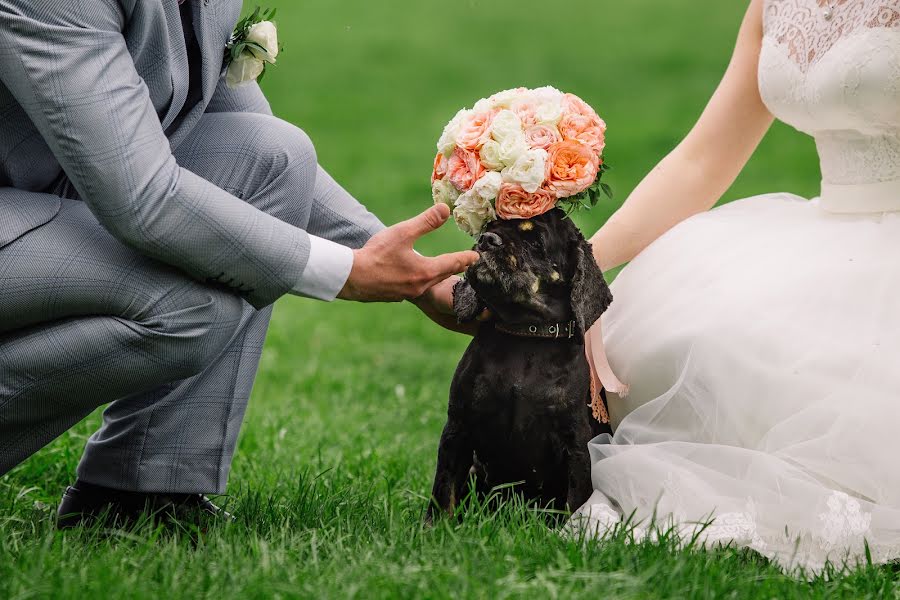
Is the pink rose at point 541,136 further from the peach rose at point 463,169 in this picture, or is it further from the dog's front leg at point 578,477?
the dog's front leg at point 578,477

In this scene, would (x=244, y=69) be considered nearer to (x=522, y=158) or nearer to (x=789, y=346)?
(x=522, y=158)

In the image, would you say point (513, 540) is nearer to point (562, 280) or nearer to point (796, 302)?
point (562, 280)

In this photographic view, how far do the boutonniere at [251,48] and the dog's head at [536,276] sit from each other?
34.2 inches

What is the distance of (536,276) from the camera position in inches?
139

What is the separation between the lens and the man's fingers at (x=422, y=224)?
10.9 ft

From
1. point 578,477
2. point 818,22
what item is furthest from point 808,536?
point 818,22

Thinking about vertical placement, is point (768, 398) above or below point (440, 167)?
below

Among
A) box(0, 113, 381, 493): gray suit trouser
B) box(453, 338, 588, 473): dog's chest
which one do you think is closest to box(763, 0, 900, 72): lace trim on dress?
box(453, 338, 588, 473): dog's chest

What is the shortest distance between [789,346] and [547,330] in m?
0.71

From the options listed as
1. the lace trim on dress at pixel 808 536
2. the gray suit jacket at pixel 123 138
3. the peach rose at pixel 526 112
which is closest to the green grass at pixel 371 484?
the lace trim on dress at pixel 808 536

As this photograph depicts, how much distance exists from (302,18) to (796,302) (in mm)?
18594

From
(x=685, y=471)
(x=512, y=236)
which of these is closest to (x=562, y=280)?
(x=512, y=236)

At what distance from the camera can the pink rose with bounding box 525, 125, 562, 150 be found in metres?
3.47

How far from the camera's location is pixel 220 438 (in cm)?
372
